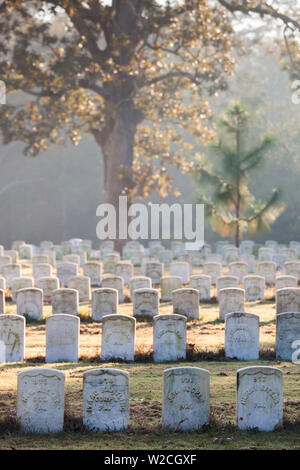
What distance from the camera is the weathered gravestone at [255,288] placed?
15328mm

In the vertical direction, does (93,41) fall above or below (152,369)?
above

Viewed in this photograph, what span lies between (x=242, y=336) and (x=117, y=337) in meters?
1.56

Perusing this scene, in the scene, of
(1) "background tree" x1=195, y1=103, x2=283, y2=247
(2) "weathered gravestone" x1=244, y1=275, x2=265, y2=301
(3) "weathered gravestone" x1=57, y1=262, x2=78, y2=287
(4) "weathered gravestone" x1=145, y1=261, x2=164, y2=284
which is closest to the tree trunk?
(1) "background tree" x1=195, y1=103, x2=283, y2=247

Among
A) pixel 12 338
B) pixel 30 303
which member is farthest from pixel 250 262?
pixel 12 338

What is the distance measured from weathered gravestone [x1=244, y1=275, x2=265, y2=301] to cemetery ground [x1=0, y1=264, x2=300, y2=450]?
4.00 m

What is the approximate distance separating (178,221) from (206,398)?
29.2 meters

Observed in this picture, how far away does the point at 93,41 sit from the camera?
873 inches

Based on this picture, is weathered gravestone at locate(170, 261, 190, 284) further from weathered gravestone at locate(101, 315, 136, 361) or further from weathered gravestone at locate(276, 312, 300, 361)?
weathered gravestone at locate(101, 315, 136, 361)

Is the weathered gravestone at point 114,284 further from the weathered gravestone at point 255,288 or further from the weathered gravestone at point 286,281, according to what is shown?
the weathered gravestone at point 286,281

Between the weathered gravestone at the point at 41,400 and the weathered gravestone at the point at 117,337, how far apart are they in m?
2.77

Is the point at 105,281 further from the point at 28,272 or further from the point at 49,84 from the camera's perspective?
the point at 49,84

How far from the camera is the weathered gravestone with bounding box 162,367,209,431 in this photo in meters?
6.85

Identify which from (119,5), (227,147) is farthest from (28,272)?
(119,5)

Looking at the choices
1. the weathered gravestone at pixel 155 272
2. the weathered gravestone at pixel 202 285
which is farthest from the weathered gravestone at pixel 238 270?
the weathered gravestone at pixel 202 285
